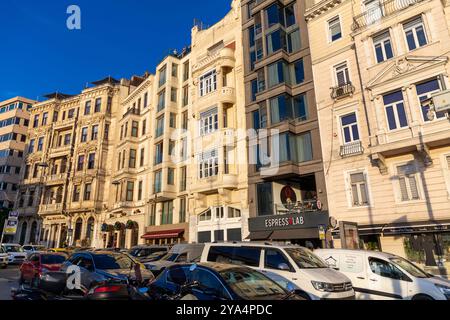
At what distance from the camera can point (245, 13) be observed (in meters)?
27.2

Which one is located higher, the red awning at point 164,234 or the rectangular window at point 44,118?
the rectangular window at point 44,118

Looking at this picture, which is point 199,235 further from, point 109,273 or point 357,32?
point 357,32

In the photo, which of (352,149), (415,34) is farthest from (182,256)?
(415,34)

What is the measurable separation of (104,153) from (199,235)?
21265 millimetres

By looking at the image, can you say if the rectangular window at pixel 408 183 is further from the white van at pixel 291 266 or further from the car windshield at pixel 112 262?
the car windshield at pixel 112 262

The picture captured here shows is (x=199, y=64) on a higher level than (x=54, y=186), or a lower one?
higher

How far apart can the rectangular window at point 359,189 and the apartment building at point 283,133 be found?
1.74 metres

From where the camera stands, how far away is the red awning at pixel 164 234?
27.1 metres

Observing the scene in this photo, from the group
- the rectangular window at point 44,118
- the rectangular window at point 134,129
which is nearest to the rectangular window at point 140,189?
the rectangular window at point 134,129

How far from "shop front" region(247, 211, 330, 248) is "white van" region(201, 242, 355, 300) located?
7870 millimetres

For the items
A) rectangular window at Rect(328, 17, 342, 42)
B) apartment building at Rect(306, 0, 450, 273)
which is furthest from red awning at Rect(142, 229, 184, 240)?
rectangular window at Rect(328, 17, 342, 42)

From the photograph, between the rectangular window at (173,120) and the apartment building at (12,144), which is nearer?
the rectangular window at (173,120)

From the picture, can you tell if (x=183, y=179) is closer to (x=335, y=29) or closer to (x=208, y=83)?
(x=208, y=83)
